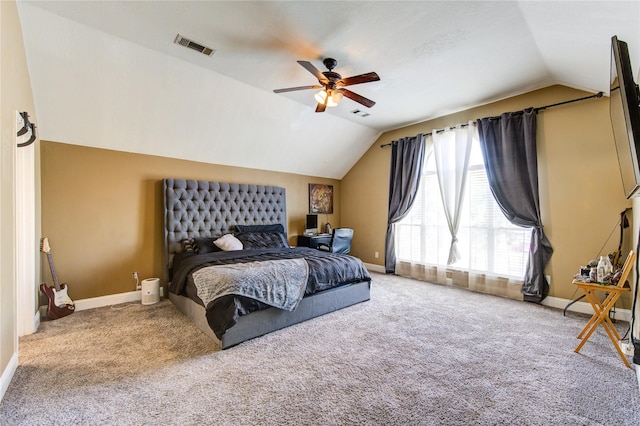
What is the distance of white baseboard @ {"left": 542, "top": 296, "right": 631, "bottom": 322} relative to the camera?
3.14 metres

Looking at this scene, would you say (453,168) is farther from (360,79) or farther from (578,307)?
(360,79)

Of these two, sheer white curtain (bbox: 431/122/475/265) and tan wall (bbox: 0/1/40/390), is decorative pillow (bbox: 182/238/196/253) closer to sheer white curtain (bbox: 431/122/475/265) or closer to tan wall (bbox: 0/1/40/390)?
tan wall (bbox: 0/1/40/390)

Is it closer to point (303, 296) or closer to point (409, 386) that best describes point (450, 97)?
point (303, 296)

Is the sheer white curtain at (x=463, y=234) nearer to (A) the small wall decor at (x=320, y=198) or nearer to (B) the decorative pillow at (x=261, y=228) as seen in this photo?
(A) the small wall decor at (x=320, y=198)

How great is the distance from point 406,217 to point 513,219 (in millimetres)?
1837

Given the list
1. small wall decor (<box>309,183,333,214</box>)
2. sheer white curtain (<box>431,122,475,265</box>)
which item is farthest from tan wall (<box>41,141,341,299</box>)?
sheer white curtain (<box>431,122,475,265</box>)

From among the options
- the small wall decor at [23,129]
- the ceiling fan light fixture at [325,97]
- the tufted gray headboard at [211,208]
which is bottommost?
the tufted gray headboard at [211,208]

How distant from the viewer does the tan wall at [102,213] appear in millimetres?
3443

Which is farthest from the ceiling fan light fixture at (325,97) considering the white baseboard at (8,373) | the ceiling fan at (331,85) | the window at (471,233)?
the white baseboard at (8,373)

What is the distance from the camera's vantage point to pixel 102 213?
3734 mm

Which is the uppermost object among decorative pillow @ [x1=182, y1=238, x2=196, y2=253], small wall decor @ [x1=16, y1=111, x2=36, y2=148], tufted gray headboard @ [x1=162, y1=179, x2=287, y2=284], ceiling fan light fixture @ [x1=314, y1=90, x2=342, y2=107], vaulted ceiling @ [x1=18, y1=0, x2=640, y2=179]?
vaulted ceiling @ [x1=18, y1=0, x2=640, y2=179]

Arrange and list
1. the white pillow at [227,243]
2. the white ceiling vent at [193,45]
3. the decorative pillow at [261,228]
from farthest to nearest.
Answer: the decorative pillow at [261,228] → the white pillow at [227,243] → the white ceiling vent at [193,45]

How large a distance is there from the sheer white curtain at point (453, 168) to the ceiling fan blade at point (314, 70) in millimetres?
2785

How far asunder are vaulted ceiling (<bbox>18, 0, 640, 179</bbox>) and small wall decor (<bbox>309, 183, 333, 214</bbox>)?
1816mm
